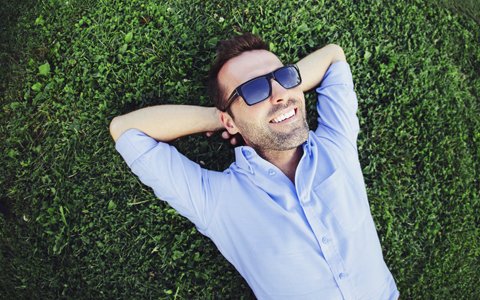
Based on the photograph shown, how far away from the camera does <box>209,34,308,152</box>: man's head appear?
11.9ft

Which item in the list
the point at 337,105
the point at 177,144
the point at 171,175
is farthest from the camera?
the point at 177,144

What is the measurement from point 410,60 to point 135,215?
3541 millimetres

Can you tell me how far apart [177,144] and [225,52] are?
1055 millimetres

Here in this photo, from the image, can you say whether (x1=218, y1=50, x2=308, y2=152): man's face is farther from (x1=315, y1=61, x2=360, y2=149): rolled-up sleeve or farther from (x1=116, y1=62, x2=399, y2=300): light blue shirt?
(x1=315, y1=61, x2=360, y2=149): rolled-up sleeve

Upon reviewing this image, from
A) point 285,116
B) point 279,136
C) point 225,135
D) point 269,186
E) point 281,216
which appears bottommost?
point 281,216

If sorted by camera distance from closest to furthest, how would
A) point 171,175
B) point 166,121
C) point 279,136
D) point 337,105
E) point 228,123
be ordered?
point 171,175, point 279,136, point 166,121, point 228,123, point 337,105

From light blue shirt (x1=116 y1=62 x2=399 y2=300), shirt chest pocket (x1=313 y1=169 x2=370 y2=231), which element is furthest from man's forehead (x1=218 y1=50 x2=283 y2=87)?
shirt chest pocket (x1=313 y1=169 x2=370 y2=231)

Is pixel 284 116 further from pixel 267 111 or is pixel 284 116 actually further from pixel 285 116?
pixel 267 111

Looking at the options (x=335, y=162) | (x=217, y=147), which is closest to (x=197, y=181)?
(x=217, y=147)

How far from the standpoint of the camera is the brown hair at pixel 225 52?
152 inches

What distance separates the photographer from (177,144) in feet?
14.3

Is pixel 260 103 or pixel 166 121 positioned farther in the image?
pixel 166 121

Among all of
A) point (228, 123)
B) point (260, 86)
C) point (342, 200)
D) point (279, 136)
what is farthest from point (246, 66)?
point (342, 200)

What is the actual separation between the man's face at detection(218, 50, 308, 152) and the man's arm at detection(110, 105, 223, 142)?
13.0 inches
